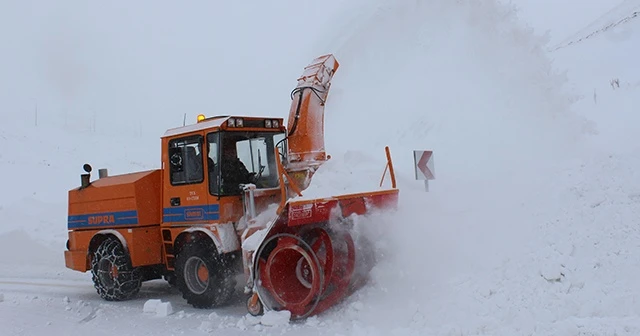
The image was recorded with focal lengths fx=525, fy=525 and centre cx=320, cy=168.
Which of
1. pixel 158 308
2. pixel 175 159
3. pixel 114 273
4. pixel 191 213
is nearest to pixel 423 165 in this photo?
Answer: pixel 191 213

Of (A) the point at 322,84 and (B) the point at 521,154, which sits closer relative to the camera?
(A) the point at 322,84

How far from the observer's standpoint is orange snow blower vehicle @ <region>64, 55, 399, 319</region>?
6.10 metres

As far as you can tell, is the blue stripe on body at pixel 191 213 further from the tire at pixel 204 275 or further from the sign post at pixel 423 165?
the sign post at pixel 423 165

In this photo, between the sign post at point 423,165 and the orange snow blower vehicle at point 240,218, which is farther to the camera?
the sign post at point 423,165

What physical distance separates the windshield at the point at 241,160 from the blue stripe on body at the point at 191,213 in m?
0.24

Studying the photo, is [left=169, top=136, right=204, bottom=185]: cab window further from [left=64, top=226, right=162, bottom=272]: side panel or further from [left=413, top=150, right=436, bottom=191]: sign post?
[left=413, top=150, right=436, bottom=191]: sign post

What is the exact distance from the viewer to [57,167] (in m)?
23.0

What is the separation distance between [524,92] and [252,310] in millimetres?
8102

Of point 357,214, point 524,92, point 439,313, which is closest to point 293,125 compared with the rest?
point 357,214

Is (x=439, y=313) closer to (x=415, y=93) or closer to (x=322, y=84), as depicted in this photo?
(x=322, y=84)

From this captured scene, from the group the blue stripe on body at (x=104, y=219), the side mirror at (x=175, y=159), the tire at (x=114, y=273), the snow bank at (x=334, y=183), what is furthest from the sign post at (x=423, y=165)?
the tire at (x=114, y=273)

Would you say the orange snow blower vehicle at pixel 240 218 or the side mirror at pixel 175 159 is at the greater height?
the side mirror at pixel 175 159

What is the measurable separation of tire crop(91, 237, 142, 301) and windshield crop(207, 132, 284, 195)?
2158 millimetres

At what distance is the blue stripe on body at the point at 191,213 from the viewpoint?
268 inches
